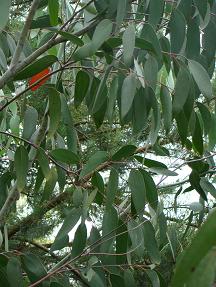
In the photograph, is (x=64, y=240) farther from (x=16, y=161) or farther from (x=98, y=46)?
(x=98, y=46)

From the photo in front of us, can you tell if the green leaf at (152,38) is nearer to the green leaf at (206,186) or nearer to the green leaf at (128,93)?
the green leaf at (128,93)

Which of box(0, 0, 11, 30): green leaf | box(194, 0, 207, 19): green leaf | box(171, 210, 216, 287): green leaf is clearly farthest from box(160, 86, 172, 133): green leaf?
box(171, 210, 216, 287): green leaf

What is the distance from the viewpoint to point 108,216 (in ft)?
5.04

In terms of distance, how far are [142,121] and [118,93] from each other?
14 cm

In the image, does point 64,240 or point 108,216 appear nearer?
point 108,216

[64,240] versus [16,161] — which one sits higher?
[16,161]

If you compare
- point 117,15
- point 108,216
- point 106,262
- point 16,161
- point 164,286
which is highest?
point 117,15

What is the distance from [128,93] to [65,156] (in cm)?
28

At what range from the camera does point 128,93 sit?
1.35 metres

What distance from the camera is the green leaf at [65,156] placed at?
4.98 feet

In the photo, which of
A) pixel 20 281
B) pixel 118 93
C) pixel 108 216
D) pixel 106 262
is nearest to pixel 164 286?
pixel 106 262

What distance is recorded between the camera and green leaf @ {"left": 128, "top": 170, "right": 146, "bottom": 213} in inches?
58.1

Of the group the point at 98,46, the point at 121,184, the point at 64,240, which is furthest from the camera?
the point at 121,184

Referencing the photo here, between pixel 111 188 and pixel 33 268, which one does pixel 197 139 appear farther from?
pixel 33 268
